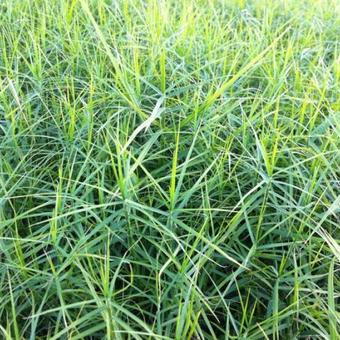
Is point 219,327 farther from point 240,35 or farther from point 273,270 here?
point 240,35

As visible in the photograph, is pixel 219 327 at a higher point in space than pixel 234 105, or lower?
lower

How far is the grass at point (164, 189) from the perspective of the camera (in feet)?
3.23

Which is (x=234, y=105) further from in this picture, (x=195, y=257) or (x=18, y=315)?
(x=18, y=315)

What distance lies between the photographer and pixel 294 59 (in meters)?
1.66

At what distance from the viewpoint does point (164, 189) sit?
1.24 metres

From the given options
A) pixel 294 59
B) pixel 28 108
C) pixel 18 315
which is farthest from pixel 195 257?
pixel 294 59

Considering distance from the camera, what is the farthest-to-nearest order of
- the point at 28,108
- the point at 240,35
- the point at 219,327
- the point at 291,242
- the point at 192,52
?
the point at 240,35 < the point at 192,52 < the point at 28,108 < the point at 291,242 < the point at 219,327

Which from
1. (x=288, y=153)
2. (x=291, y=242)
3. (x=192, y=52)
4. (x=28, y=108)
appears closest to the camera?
(x=291, y=242)

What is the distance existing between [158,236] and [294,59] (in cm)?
88

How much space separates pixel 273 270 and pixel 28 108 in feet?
2.53

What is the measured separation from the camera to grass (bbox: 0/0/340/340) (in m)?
0.98

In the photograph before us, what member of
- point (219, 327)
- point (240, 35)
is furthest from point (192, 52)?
point (219, 327)

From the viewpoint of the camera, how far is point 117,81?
132 cm

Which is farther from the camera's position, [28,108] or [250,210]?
[28,108]
